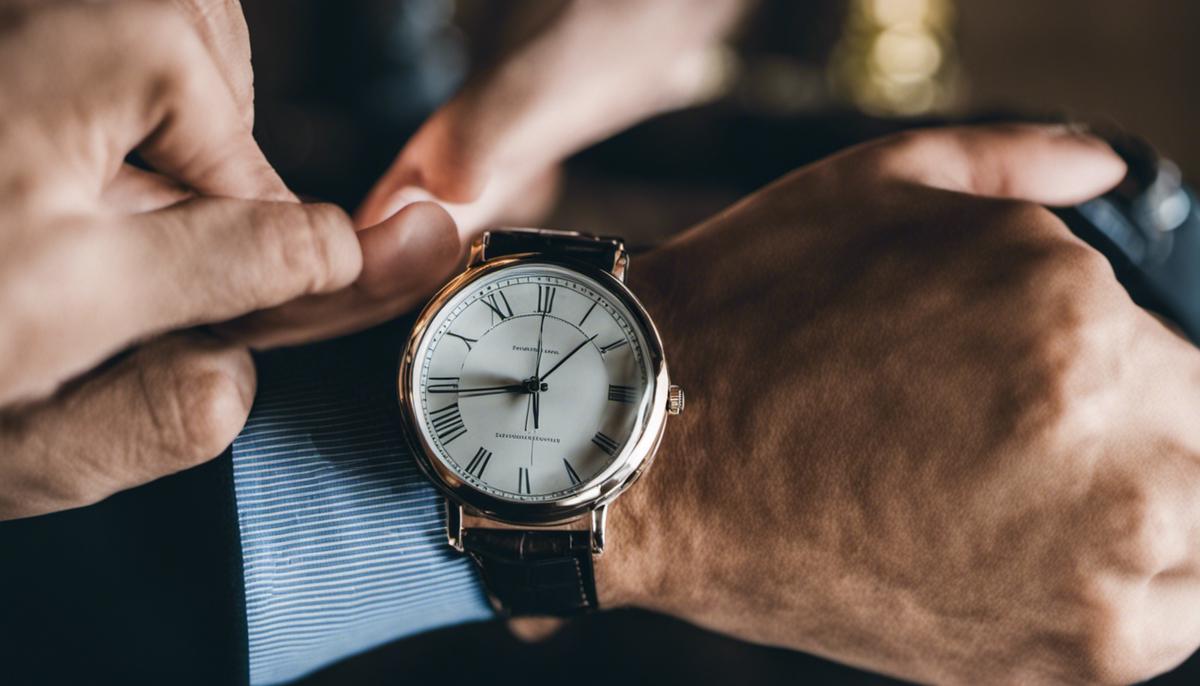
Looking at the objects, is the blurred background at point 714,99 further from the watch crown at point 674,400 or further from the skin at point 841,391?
the watch crown at point 674,400

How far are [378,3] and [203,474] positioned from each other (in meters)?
1.90

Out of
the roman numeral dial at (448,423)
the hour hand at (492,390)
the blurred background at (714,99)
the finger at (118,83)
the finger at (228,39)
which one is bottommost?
the roman numeral dial at (448,423)

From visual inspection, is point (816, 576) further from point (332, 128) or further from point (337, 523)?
point (332, 128)

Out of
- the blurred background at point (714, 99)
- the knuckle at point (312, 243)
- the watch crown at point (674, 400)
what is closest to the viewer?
the knuckle at point (312, 243)

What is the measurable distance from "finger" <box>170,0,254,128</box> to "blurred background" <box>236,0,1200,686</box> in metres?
0.61

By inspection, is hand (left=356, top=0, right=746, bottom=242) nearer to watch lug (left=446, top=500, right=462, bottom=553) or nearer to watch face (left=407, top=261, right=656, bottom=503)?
watch face (left=407, top=261, right=656, bottom=503)

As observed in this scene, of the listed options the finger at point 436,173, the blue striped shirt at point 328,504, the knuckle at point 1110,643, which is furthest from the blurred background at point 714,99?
the knuckle at point 1110,643

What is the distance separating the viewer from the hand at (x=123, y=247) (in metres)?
0.57

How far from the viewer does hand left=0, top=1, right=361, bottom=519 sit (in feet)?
1.86

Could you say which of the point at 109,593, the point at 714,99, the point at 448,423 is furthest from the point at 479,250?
the point at 714,99

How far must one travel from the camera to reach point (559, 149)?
4.87 ft

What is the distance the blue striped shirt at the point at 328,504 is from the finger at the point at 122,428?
0.50 feet

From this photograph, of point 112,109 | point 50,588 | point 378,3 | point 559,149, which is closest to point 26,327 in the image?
point 112,109

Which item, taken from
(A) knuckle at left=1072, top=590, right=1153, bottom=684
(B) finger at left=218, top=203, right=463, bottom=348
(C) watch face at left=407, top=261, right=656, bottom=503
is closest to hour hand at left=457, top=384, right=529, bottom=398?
(C) watch face at left=407, top=261, right=656, bottom=503
